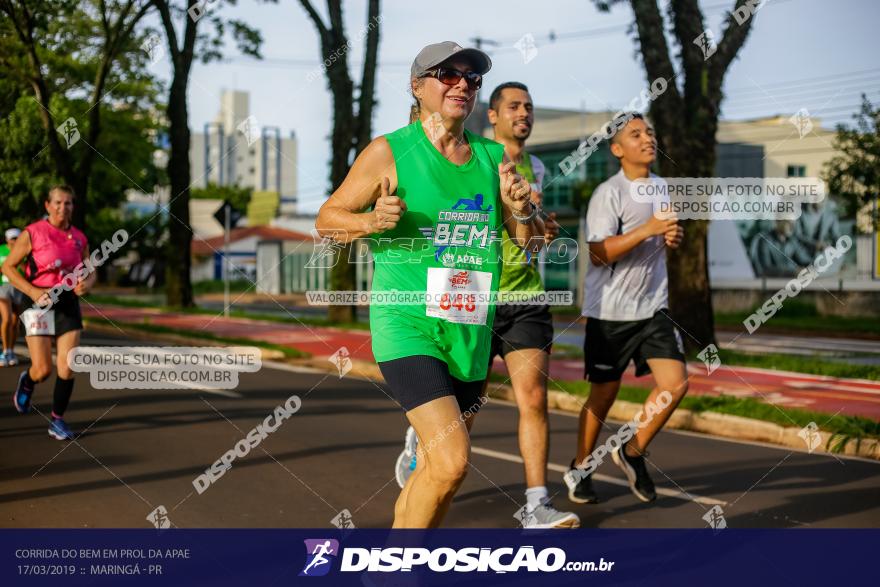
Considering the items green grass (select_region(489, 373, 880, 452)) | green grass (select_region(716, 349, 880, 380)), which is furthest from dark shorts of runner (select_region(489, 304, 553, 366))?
green grass (select_region(716, 349, 880, 380))

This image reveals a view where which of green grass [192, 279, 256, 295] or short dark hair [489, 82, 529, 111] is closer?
short dark hair [489, 82, 529, 111]

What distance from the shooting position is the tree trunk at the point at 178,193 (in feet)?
95.0

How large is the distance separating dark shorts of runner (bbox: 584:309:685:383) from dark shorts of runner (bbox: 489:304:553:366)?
46 cm

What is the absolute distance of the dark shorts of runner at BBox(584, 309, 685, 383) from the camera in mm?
6145

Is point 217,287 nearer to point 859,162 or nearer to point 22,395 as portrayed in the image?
point 859,162

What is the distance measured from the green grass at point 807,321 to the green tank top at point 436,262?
23653mm

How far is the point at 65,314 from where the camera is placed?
324 inches

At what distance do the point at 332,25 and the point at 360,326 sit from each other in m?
6.54

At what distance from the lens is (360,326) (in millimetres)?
21781

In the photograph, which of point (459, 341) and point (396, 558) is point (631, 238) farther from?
point (396, 558)

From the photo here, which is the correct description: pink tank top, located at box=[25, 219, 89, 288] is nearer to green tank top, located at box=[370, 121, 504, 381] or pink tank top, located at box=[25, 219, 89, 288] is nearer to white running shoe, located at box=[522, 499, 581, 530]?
white running shoe, located at box=[522, 499, 581, 530]

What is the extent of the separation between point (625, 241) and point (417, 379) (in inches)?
91.4

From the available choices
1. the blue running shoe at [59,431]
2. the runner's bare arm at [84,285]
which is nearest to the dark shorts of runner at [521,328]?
the runner's bare arm at [84,285]

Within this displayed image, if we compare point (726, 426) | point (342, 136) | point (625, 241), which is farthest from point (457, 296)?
point (342, 136)
